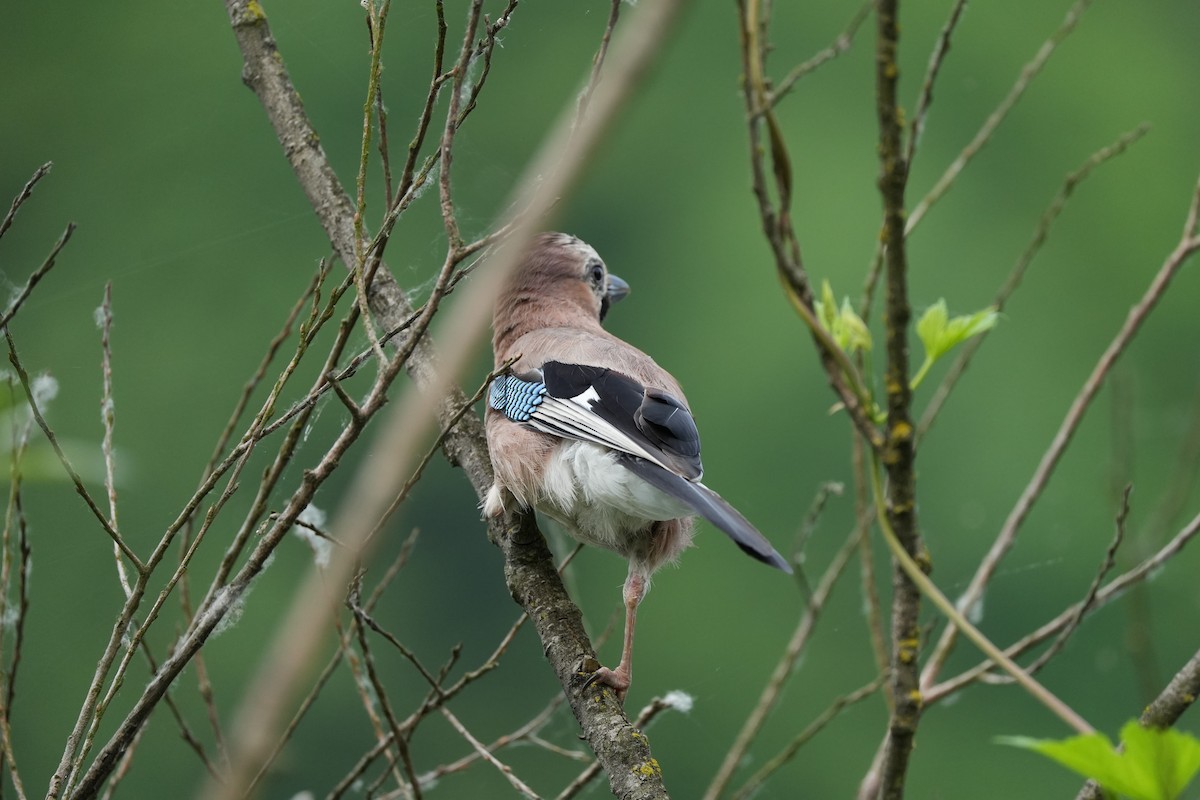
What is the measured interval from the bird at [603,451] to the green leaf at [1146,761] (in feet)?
3.11

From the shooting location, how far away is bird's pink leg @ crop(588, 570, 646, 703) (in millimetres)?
1828

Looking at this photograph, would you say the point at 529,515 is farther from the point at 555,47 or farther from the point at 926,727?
the point at 926,727

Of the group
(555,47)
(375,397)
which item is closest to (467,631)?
(555,47)

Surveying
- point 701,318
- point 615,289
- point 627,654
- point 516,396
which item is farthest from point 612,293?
point 701,318

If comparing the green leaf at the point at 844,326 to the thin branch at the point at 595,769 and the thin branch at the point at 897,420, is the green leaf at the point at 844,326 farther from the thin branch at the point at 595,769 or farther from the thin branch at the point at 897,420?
the thin branch at the point at 595,769

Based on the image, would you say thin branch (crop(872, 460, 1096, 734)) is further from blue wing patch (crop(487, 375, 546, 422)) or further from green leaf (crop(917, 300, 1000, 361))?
blue wing patch (crop(487, 375, 546, 422))

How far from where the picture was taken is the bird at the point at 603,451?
1987 millimetres

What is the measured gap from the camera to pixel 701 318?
680cm

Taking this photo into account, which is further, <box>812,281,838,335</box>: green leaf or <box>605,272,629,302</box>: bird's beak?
<box>605,272,629,302</box>: bird's beak

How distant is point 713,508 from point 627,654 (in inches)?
18.6

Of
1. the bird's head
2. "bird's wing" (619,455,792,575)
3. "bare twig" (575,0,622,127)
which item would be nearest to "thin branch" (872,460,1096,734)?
"bird's wing" (619,455,792,575)

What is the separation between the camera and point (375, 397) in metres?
1.32

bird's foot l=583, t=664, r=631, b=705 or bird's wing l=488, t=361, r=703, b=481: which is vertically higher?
bird's wing l=488, t=361, r=703, b=481

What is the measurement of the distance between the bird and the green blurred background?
2248 millimetres
